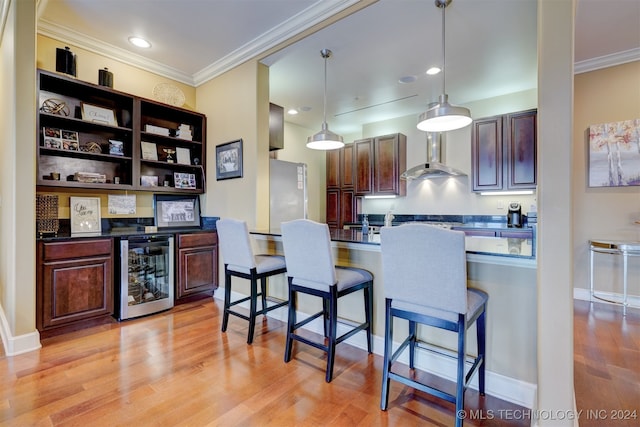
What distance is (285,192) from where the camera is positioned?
3689 mm

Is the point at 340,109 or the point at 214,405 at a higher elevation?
the point at 340,109

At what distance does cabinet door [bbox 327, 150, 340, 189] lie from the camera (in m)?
5.92

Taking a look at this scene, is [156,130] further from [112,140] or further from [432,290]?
[432,290]

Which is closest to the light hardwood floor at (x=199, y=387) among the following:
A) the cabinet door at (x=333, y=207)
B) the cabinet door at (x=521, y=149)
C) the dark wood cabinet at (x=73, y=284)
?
the dark wood cabinet at (x=73, y=284)

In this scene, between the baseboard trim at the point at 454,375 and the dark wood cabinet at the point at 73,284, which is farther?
the dark wood cabinet at the point at 73,284

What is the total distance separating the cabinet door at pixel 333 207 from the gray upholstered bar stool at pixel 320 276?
3.65 meters

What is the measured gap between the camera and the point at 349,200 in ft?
19.0

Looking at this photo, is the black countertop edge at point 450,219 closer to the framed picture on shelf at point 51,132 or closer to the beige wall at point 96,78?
the beige wall at point 96,78

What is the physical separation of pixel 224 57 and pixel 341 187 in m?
3.14

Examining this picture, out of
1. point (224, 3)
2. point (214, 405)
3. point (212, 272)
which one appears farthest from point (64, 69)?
point (214, 405)

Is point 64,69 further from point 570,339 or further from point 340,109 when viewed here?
point 570,339

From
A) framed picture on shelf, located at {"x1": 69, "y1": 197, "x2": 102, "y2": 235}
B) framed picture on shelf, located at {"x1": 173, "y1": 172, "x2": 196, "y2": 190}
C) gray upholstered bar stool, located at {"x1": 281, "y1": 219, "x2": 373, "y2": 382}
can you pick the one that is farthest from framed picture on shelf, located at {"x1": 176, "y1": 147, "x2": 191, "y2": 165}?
gray upholstered bar stool, located at {"x1": 281, "y1": 219, "x2": 373, "y2": 382}

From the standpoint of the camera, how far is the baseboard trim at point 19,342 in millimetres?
2266

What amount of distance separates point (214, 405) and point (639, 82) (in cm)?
526
